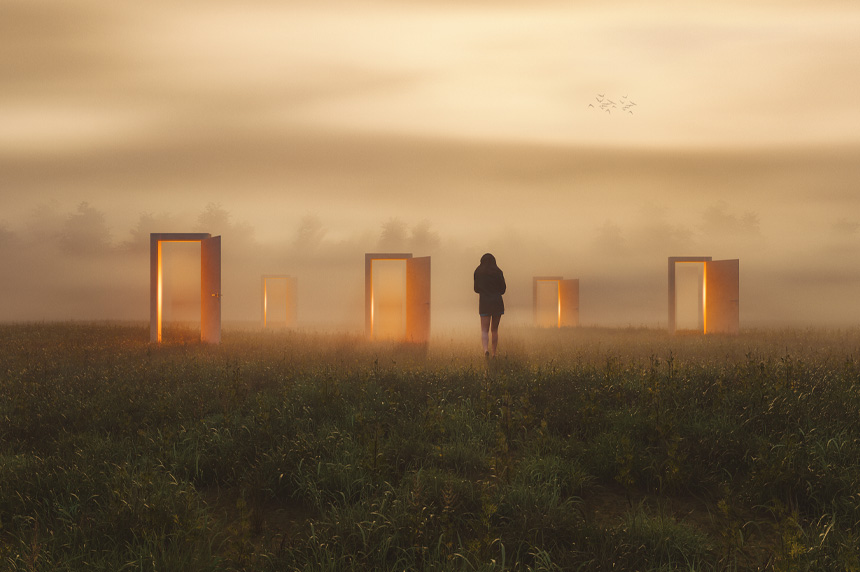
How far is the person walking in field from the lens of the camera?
36.2ft

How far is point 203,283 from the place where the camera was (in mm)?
14656

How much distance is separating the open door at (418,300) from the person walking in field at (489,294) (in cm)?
348

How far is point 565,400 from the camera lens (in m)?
5.91

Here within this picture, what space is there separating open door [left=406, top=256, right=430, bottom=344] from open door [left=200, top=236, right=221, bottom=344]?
4.44m

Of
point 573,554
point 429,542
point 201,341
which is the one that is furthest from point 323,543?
point 201,341

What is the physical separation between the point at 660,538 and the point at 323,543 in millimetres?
1833

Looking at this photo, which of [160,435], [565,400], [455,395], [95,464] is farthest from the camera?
[455,395]

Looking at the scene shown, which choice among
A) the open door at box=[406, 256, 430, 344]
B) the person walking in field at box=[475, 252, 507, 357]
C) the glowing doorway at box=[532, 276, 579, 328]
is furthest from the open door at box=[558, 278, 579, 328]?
the person walking in field at box=[475, 252, 507, 357]

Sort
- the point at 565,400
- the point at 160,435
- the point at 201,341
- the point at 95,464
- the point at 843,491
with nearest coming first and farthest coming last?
1. the point at 843,491
2. the point at 95,464
3. the point at 160,435
4. the point at 565,400
5. the point at 201,341

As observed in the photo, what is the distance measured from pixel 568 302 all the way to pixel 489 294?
16067 mm

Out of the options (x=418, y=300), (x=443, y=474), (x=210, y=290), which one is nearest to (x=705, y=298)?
(x=418, y=300)

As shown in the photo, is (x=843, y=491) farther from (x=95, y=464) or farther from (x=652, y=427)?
(x=95, y=464)

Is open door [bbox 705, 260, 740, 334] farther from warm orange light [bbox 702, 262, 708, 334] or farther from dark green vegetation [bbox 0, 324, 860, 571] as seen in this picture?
dark green vegetation [bbox 0, 324, 860, 571]

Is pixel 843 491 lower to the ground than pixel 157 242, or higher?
lower
